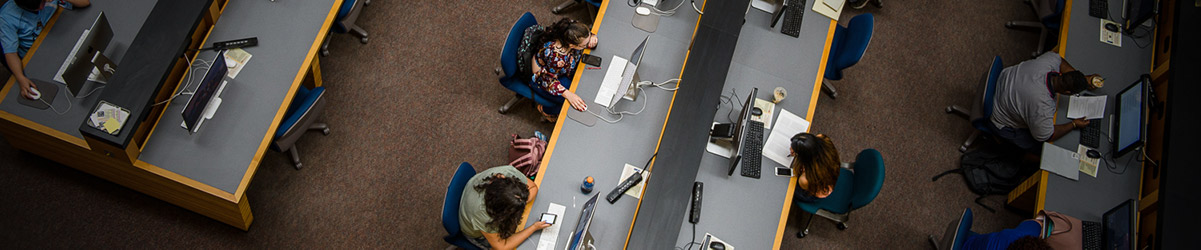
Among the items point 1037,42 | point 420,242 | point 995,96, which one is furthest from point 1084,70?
point 420,242

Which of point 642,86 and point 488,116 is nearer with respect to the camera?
point 642,86

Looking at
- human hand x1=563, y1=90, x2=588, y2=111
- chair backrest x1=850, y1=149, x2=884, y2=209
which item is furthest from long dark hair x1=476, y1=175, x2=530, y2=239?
chair backrest x1=850, y1=149, x2=884, y2=209

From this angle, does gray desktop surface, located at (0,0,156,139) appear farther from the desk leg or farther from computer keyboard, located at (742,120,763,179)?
computer keyboard, located at (742,120,763,179)

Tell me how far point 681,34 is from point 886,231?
195 centimetres

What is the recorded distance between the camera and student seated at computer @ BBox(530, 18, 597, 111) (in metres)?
4.16

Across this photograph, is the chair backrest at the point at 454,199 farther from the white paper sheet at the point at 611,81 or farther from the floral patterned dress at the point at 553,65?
the white paper sheet at the point at 611,81

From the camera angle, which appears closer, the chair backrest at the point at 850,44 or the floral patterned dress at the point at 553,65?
the floral patterned dress at the point at 553,65

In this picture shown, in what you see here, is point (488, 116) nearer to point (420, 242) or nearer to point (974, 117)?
point (420, 242)

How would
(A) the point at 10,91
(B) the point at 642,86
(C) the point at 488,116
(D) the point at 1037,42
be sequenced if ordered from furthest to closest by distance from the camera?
(D) the point at 1037,42 → (C) the point at 488,116 → (B) the point at 642,86 → (A) the point at 10,91

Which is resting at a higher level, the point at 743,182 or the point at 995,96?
the point at 995,96

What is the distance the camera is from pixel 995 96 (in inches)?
184

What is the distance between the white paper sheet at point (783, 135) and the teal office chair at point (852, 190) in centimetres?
33

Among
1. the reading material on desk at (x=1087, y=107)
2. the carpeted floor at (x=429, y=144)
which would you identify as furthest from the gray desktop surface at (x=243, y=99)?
the reading material on desk at (x=1087, y=107)

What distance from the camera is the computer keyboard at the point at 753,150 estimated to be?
407cm
